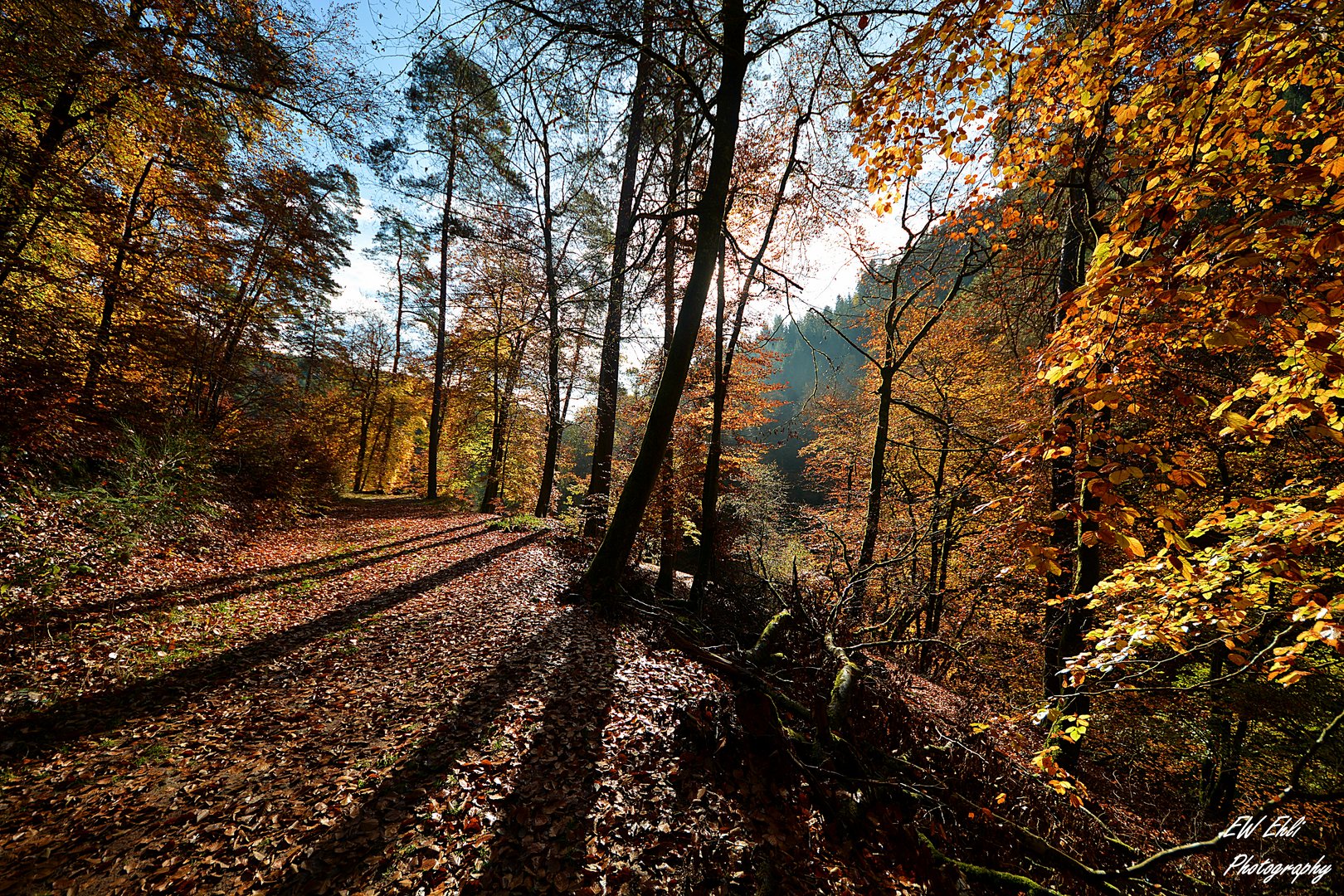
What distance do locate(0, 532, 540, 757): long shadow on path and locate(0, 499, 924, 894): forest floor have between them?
0.06ft

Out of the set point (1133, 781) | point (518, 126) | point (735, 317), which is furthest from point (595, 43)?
point (1133, 781)

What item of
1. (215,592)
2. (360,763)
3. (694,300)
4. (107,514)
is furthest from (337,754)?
(107,514)

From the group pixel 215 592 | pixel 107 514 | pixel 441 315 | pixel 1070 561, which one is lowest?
pixel 215 592

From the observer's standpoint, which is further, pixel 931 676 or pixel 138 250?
pixel 931 676

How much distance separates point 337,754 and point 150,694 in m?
2.12

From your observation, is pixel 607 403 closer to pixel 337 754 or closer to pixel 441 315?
pixel 337 754

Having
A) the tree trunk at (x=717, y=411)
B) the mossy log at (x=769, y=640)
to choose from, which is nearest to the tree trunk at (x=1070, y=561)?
the mossy log at (x=769, y=640)

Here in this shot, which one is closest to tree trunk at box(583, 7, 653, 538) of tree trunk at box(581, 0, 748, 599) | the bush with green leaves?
tree trunk at box(581, 0, 748, 599)

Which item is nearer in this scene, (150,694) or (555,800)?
(555,800)

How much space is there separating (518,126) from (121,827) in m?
7.89

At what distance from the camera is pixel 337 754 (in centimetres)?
333

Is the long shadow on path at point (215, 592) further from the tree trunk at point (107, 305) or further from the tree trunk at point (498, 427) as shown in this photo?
the tree trunk at point (498, 427)

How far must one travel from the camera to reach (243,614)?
5.68 metres

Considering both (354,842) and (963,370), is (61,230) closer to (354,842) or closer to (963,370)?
(354,842)
